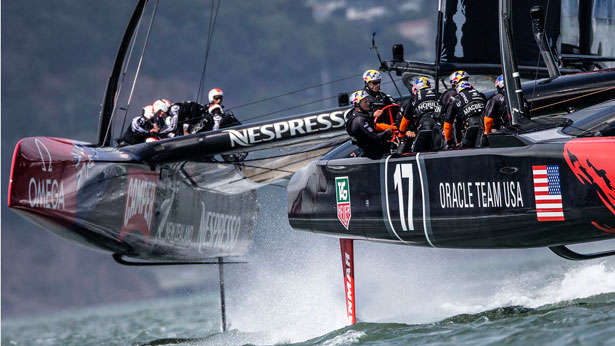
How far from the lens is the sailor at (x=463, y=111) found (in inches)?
222

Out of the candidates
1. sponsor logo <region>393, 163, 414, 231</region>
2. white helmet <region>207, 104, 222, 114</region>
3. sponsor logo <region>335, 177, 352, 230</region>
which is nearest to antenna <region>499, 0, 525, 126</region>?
sponsor logo <region>393, 163, 414, 231</region>

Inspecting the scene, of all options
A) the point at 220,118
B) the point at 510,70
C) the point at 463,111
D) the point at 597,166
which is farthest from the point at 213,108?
the point at 597,166

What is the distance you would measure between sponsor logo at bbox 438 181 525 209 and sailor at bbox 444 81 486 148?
806mm

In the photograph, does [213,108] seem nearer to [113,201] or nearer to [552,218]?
[113,201]

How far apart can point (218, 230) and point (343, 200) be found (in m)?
3.58

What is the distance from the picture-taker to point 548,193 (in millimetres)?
4320

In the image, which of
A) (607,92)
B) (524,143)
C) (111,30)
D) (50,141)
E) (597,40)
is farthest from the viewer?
(111,30)

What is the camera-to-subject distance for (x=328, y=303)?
745 cm

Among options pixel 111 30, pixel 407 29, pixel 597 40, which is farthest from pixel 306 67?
pixel 597 40

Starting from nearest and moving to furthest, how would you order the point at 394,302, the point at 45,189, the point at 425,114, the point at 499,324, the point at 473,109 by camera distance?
the point at 499,324 < the point at 473,109 < the point at 425,114 < the point at 45,189 < the point at 394,302

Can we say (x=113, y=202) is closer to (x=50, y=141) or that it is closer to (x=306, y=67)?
(x=50, y=141)

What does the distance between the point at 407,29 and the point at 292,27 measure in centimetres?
661

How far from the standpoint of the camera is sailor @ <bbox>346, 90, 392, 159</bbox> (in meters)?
5.64

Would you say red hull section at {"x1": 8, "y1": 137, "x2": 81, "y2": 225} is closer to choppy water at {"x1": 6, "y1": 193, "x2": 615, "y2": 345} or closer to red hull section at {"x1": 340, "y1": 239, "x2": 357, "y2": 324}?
choppy water at {"x1": 6, "y1": 193, "x2": 615, "y2": 345}
